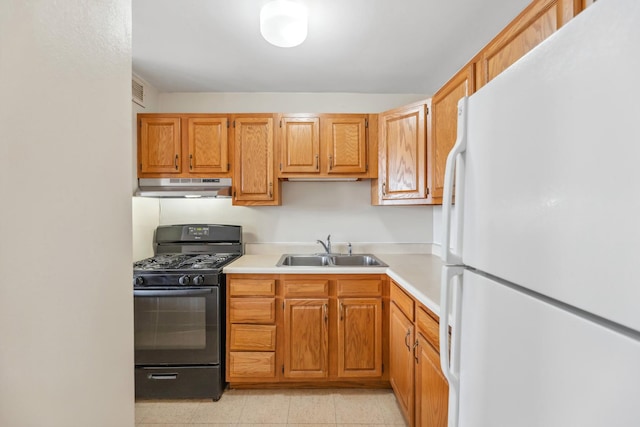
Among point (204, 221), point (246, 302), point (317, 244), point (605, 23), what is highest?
point (605, 23)

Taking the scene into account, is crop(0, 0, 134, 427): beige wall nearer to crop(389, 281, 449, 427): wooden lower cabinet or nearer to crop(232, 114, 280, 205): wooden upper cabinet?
crop(389, 281, 449, 427): wooden lower cabinet

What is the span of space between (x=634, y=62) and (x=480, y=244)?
0.44m

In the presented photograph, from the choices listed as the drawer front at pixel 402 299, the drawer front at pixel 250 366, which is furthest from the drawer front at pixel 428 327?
the drawer front at pixel 250 366

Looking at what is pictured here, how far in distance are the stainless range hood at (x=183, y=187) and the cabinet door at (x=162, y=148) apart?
9 centimetres

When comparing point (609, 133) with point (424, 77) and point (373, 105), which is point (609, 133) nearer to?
point (424, 77)

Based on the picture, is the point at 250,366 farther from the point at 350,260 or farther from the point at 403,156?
the point at 403,156

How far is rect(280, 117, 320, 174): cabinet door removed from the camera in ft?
8.56

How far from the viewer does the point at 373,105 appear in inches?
116

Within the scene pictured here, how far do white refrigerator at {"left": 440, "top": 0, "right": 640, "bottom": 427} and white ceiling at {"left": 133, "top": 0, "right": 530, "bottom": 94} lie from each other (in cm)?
134

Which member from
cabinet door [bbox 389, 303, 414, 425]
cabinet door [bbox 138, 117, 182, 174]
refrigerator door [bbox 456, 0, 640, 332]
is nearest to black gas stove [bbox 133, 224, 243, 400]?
cabinet door [bbox 138, 117, 182, 174]

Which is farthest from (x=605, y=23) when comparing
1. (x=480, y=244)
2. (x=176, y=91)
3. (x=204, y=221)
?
(x=176, y=91)

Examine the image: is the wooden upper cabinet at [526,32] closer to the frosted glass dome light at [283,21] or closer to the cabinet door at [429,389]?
the frosted glass dome light at [283,21]

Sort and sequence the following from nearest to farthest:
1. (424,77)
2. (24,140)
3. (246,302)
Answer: (24,140) → (246,302) → (424,77)

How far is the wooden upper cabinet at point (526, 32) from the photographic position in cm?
99
